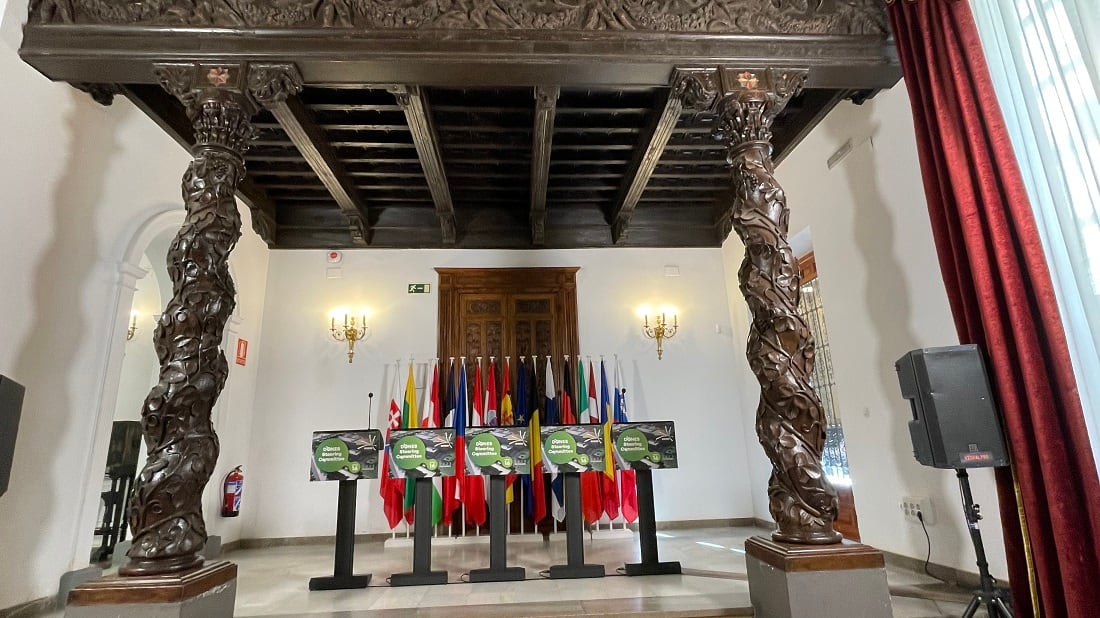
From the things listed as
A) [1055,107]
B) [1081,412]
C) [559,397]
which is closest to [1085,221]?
[1055,107]

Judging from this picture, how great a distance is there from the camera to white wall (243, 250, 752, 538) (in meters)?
4.99

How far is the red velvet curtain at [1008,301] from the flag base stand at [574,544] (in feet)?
6.66

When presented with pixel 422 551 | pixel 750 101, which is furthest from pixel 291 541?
pixel 750 101

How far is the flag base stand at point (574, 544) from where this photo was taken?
3230 millimetres

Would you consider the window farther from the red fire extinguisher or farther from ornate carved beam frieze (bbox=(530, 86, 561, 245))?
the red fire extinguisher

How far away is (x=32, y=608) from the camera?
8.87ft

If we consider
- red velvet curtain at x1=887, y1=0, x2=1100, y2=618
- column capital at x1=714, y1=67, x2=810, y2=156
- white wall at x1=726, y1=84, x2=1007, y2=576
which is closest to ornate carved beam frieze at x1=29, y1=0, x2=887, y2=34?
column capital at x1=714, y1=67, x2=810, y2=156

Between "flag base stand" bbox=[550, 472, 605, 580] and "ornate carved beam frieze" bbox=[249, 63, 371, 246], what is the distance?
9.08ft

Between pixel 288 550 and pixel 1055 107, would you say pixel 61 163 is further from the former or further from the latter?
pixel 1055 107

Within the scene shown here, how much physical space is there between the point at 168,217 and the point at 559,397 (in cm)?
344

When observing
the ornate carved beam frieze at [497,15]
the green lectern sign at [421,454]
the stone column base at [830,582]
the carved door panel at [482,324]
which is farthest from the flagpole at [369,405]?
the stone column base at [830,582]

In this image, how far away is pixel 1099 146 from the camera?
1.92 meters

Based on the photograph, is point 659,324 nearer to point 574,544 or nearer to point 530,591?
point 574,544

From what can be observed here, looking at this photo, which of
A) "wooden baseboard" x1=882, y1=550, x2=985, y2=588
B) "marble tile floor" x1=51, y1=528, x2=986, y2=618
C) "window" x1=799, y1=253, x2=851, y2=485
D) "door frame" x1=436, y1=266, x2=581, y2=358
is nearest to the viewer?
"marble tile floor" x1=51, y1=528, x2=986, y2=618
